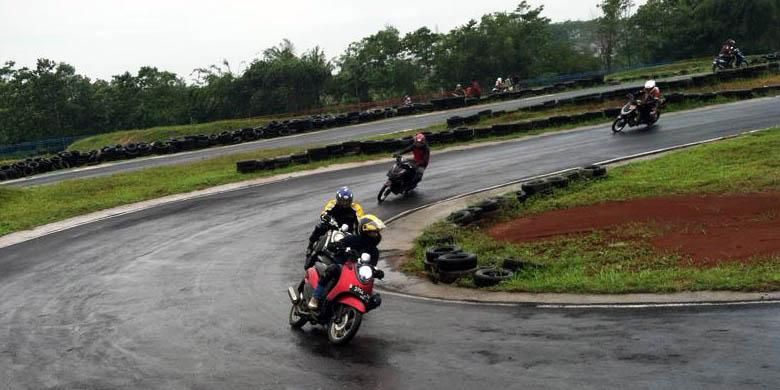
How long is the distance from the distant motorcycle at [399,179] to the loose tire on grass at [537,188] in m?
3.35

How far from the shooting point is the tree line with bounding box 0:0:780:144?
72500 mm

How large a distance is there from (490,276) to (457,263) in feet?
2.30

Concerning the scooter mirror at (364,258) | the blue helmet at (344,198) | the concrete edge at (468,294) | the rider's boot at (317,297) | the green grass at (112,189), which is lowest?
the concrete edge at (468,294)

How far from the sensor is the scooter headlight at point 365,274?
9.30 metres

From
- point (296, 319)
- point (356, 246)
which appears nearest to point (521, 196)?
point (356, 246)

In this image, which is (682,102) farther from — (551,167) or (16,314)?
(16,314)

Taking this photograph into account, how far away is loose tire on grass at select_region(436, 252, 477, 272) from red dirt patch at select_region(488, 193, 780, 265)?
2465 millimetres

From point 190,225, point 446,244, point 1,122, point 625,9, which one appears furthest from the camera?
point 625,9

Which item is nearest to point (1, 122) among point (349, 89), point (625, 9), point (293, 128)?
point (349, 89)

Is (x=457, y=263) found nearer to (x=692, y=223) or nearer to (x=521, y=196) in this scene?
(x=692, y=223)

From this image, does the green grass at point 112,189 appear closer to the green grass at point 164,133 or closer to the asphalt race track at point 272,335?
the asphalt race track at point 272,335

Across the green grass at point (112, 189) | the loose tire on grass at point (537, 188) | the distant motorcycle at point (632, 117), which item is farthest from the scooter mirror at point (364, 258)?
the distant motorcycle at point (632, 117)

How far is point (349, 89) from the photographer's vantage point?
76.5 m

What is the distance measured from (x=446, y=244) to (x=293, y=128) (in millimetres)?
30042
